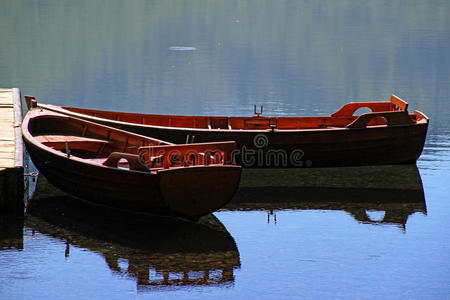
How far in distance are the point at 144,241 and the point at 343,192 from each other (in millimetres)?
5725

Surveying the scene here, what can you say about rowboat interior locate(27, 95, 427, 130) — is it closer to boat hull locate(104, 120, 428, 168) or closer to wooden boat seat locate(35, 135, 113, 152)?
boat hull locate(104, 120, 428, 168)

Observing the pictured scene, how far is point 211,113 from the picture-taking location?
28.2 m

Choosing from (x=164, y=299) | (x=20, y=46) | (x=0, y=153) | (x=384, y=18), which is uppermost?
(x=384, y=18)

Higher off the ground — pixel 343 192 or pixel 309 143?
pixel 309 143

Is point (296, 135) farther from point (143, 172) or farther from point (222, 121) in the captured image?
point (143, 172)

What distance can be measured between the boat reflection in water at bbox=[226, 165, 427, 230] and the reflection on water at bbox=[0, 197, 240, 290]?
2037mm

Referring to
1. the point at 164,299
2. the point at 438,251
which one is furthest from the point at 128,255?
the point at 438,251

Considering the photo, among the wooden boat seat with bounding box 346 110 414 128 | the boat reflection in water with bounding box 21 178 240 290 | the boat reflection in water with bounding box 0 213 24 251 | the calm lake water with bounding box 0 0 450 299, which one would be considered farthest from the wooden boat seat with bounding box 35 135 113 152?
the wooden boat seat with bounding box 346 110 414 128

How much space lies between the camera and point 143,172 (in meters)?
13.9

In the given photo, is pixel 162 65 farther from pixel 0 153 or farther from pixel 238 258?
pixel 238 258

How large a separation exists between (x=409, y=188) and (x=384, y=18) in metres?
57.0

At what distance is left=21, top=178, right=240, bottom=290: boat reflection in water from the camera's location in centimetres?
1211

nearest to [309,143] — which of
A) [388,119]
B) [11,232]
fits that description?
[388,119]

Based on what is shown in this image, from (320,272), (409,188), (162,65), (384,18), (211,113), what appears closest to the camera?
(320,272)
